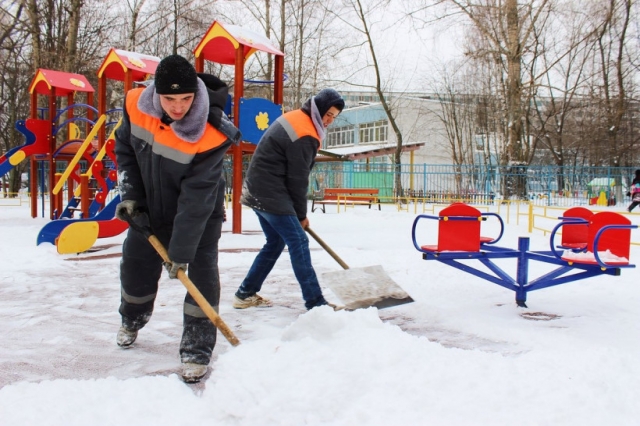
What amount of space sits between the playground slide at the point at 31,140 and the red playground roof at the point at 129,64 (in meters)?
2.40

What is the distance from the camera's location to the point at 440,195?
21.2 meters

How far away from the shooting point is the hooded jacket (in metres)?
2.40

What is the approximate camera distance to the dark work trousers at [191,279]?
252 centimetres

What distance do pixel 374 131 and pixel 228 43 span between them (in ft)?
106

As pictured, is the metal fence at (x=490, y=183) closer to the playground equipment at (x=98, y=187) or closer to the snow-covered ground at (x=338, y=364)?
the playground equipment at (x=98, y=187)

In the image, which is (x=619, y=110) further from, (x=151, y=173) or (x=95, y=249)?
(x=151, y=173)

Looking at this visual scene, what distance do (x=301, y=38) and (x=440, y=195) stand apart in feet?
29.7

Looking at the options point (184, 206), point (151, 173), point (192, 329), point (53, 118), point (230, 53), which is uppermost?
point (230, 53)

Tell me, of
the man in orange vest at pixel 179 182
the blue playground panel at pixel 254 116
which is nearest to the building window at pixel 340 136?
the blue playground panel at pixel 254 116

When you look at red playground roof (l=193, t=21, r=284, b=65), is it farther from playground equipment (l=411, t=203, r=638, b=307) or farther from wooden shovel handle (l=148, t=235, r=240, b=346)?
wooden shovel handle (l=148, t=235, r=240, b=346)

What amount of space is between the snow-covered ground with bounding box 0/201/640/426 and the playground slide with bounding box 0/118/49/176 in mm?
7405

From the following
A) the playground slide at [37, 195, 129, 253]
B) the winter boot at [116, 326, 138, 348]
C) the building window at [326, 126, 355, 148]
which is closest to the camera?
the winter boot at [116, 326, 138, 348]

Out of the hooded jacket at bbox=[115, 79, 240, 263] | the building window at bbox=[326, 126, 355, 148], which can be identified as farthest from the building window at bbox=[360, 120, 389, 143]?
the hooded jacket at bbox=[115, 79, 240, 263]

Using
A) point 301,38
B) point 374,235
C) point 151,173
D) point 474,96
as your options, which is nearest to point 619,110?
point 474,96
